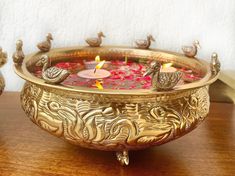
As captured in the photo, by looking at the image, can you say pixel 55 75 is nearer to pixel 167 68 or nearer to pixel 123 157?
pixel 123 157

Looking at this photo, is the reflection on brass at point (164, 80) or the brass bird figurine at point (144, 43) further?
the brass bird figurine at point (144, 43)

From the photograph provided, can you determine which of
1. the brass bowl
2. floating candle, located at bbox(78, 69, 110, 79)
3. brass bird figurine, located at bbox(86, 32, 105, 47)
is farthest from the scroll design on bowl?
brass bird figurine, located at bbox(86, 32, 105, 47)

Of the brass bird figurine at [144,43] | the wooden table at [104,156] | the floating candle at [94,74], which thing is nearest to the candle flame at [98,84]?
the floating candle at [94,74]

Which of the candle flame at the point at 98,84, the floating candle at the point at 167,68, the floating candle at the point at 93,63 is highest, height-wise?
the candle flame at the point at 98,84

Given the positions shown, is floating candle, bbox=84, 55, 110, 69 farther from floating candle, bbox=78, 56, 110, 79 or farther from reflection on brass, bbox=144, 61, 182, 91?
reflection on brass, bbox=144, 61, 182, 91

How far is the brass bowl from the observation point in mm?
520

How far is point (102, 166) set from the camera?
593mm

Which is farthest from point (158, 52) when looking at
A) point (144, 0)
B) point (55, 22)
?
point (55, 22)

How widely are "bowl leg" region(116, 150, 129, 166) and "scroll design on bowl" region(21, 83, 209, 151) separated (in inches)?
1.3

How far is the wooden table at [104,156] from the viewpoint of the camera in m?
0.58

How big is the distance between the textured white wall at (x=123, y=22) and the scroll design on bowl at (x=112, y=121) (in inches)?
15.0

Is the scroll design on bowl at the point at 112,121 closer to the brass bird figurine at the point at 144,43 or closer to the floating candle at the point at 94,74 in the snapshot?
the floating candle at the point at 94,74

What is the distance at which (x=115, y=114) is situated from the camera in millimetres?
522

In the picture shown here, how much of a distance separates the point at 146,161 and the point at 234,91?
0.41 meters
